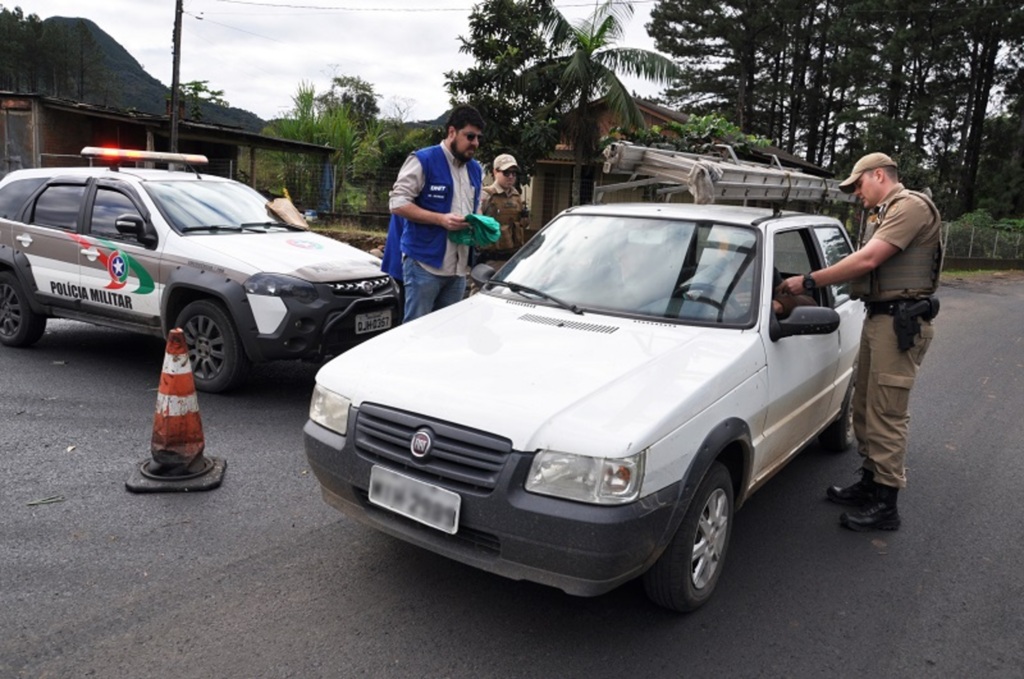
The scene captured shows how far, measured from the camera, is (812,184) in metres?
6.95

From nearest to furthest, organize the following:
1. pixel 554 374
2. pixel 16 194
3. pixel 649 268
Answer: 1. pixel 554 374
2. pixel 649 268
3. pixel 16 194

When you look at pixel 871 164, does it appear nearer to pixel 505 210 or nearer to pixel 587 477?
pixel 587 477

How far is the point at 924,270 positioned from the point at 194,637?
3.85m

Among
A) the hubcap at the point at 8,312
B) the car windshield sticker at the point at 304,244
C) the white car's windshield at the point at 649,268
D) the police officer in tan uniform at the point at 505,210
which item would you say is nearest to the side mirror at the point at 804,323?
the white car's windshield at the point at 649,268

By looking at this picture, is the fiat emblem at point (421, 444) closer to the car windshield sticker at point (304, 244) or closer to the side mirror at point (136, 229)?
the car windshield sticker at point (304, 244)

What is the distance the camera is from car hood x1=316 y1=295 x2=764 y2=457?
2806mm

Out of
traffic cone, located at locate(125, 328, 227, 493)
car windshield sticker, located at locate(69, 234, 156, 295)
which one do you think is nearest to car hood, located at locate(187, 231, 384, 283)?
car windshield sticker, located at locate(69, 234, 156, 295)

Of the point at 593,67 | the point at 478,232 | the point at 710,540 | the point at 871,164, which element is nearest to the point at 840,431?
the point at 871,164

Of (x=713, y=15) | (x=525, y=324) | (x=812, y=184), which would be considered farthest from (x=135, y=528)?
(x=713, y=15)

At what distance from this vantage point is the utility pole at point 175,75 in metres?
18.8

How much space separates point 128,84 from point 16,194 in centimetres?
9195

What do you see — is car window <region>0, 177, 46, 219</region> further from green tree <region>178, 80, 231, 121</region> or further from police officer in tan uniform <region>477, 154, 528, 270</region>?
green tree <region>178, 80, 231, 121</region>

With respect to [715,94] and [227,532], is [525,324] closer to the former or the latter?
[227,532]

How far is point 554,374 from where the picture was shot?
3.14 metres
